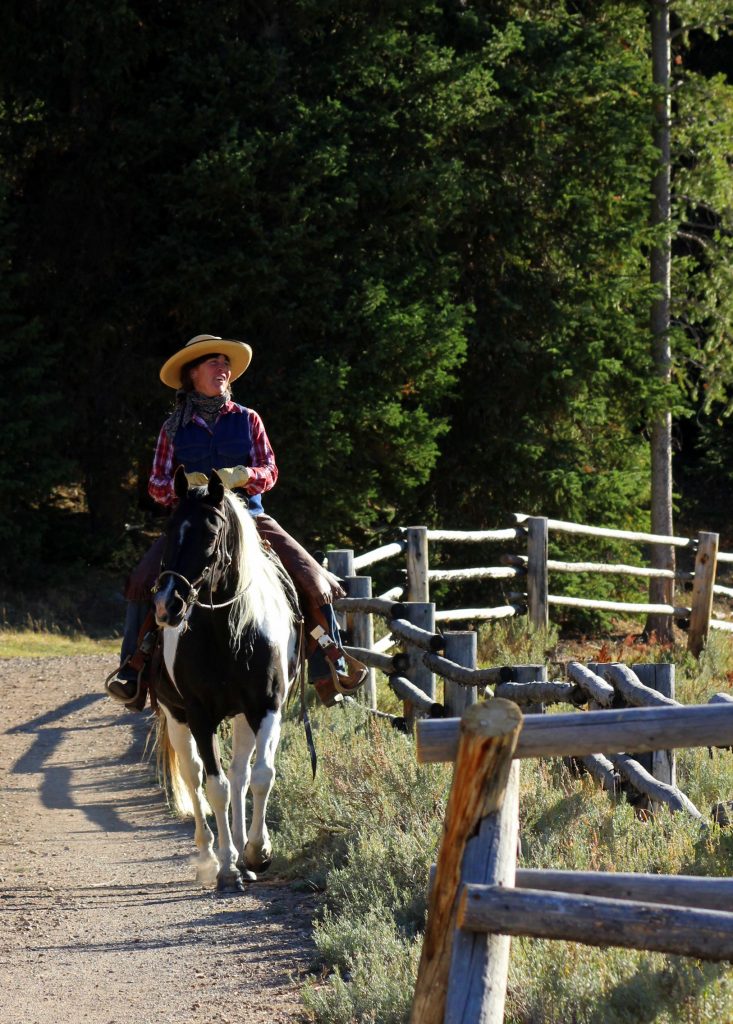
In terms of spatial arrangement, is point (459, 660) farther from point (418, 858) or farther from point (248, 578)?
point (418, 858)

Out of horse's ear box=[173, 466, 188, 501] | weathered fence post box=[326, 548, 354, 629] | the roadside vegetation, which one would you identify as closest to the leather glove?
horse's ear box=[173, 466, 188, 501]

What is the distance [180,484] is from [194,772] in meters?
1.87

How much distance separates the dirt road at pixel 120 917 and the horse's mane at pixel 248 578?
1.44 metres

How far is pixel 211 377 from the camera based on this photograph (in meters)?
7.51

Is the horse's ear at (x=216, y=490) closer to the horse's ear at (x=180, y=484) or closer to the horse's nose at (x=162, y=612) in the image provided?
the horse's ear at (x=180, y=484)

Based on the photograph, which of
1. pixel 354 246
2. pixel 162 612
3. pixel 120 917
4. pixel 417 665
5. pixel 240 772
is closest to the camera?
pixel 162 612

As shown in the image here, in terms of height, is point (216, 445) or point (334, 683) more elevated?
point (216, 445)

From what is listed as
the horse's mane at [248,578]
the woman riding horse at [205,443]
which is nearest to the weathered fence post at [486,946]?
the horse's mane at [248,578]

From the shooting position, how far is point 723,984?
14.1ft

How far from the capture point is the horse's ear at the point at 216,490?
260 inches

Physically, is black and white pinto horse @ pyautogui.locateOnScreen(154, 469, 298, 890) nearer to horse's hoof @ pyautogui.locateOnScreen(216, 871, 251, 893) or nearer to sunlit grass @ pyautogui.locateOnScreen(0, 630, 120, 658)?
horse's hoof @ pyautogui.locateOnScreen(216, 871, 251, 893)

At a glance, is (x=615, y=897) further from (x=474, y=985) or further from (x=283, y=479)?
(x=283, y=479)

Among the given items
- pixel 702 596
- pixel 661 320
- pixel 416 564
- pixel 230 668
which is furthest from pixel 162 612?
pixel 661 320

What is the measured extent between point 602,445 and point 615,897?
1654 centimetres
